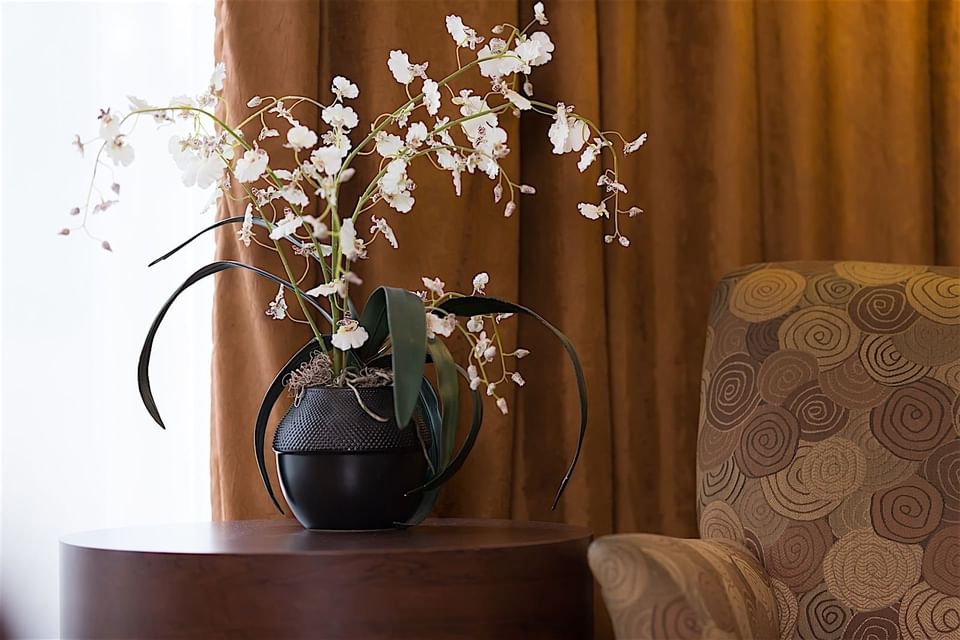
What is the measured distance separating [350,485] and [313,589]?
0.18 meters

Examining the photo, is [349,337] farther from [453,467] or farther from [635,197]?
[635,197]

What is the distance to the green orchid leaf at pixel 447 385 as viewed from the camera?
1.06 meters

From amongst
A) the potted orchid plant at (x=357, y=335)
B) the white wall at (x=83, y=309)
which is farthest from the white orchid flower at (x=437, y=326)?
the white wall at (x=83, y=309)

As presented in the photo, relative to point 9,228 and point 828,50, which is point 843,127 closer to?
point 828,50

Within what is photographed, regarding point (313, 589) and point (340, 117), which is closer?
point (313, 589)

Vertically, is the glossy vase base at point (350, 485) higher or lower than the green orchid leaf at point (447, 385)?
lower

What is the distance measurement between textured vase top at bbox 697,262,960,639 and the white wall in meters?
0.77

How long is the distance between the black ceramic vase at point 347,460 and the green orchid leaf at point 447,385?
5 cm

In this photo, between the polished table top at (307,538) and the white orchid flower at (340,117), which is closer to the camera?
the polished table top at (307,538)

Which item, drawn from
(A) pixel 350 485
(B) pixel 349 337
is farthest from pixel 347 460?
(B) pixel 349 337

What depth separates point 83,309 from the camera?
141cm

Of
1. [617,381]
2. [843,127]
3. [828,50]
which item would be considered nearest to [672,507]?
[617,381]

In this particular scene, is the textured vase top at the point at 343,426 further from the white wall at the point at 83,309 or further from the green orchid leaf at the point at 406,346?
the white wall at the point at 83,309

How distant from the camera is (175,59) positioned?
1446 millimetres
